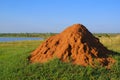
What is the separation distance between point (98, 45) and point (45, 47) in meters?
2.15

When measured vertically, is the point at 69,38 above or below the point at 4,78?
above

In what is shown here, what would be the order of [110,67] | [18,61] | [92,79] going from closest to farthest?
[92,79] → [110,67] → [18,61]

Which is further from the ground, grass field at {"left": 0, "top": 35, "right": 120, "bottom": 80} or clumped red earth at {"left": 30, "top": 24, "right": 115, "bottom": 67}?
clumped red earth at {"left": 30, "top": 24, "right": 115, "bottom": 67}

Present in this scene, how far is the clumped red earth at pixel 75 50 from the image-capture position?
1252cm

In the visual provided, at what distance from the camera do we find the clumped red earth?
12523mm

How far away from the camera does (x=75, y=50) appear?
41.9 ft

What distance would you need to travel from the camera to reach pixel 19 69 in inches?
490

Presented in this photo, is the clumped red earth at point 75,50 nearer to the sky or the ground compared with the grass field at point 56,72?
nearer to the sky

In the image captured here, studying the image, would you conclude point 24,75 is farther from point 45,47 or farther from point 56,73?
point 45,47

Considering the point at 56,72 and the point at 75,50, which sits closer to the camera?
the point at 56,72

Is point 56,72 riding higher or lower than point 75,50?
lower

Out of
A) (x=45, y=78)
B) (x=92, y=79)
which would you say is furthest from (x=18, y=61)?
(x=92, y=79)

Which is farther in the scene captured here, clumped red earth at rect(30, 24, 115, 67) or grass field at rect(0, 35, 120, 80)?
clumped red earth at rect(30, 24, 115, 67)

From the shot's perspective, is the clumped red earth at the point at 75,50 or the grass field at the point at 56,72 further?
the clumped red earth at the point at 75,50
